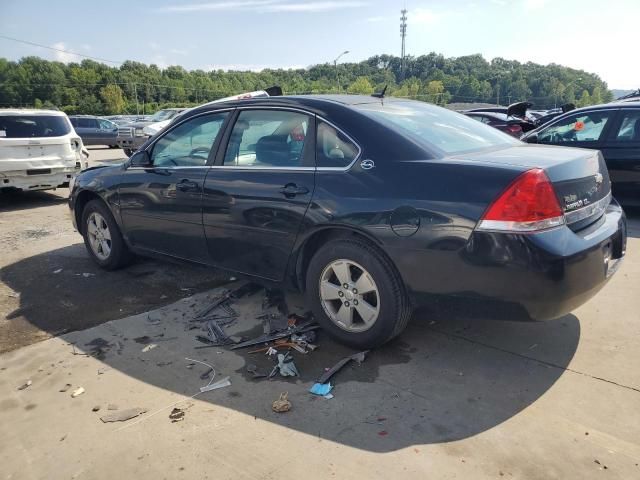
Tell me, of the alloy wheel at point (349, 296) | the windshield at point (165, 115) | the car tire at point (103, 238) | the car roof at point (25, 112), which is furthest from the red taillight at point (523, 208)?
the windshield at point (165, 115)

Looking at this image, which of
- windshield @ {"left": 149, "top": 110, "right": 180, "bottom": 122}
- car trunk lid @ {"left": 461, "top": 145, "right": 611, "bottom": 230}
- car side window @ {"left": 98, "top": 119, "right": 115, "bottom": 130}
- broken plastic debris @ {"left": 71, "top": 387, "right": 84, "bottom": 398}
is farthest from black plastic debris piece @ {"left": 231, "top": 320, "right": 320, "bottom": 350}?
car side window @ {"left": 98, "top": 119, "right": 115, "bottom": 130}

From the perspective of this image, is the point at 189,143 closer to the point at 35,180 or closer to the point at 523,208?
the point at 523,208

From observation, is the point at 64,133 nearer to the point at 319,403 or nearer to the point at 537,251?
the point at 319,403

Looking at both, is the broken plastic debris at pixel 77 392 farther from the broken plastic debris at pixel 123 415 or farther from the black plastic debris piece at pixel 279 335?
the black plastic debris piece at pixel 279 335

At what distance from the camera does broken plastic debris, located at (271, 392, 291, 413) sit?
2.89 m

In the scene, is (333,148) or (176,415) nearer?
(176,415)

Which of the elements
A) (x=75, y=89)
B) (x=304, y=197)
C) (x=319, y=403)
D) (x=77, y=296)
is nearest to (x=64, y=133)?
(x=77, y=296)

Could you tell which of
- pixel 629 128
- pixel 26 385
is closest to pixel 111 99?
pixel 629 128

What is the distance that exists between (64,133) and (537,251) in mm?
9775

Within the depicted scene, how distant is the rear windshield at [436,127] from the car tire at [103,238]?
304 cm

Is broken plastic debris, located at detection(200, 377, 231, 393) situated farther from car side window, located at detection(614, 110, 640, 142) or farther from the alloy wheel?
car side window, located at detection(614, 110, 640, 142)

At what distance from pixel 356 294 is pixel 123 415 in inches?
62.3

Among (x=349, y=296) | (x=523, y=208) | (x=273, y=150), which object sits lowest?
(x=349, y=296)

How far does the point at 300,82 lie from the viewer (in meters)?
76.7
